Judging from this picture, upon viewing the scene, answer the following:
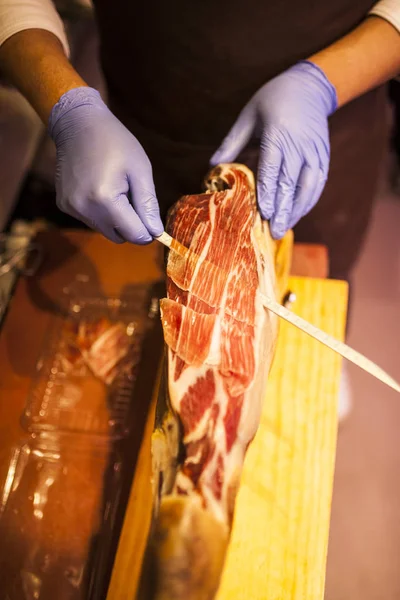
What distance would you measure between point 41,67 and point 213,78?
21.2 inches

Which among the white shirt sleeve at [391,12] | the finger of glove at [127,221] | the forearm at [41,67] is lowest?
the finger of glove at [127,221]

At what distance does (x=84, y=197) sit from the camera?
135 cm

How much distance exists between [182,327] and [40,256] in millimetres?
1038

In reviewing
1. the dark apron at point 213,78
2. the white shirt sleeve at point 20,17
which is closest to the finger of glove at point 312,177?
the dark apron at point 213,78

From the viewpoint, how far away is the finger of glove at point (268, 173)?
1.45 m

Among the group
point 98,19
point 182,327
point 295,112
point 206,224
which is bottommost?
point 182,327

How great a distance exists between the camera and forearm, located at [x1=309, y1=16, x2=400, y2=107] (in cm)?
152

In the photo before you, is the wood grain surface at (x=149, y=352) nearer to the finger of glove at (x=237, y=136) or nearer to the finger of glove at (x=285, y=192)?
the finger of glove at (x=285, y=192)

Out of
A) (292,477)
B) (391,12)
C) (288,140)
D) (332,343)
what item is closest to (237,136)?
(288,140)

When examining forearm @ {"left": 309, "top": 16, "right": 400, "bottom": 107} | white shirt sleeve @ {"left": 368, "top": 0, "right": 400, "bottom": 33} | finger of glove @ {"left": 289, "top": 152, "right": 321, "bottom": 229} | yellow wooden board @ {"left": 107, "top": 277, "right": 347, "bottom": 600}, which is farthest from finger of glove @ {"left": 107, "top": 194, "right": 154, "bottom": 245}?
white shirt sleeve @ {"left": 368, "top": 0, "right": 400, "bottom": 33}

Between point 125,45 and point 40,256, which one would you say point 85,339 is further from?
point 125,45

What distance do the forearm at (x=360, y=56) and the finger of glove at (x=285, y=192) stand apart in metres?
0.32

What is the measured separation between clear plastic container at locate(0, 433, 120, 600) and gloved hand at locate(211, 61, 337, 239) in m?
0.95

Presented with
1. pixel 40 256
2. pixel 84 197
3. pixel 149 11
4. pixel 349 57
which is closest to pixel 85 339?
pixel 40 256
